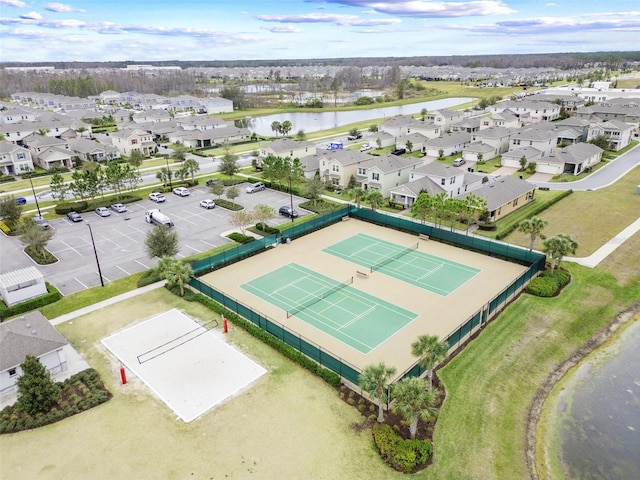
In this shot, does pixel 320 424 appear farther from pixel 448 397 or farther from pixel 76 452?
pixel 76 452

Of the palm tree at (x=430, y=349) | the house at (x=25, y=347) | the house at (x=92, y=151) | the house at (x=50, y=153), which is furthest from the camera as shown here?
the house at (x=92, y=151)

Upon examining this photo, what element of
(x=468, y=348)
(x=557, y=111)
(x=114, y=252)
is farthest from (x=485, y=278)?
(x=557, y=111)

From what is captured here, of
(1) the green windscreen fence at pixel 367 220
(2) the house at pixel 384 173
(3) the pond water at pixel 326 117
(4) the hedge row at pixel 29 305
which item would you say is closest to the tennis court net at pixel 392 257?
(1) the green windscreen fence at pixel 367 220

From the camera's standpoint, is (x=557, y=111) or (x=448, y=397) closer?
(x=448, y=397)

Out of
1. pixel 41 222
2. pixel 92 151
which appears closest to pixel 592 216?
pixel 41 222

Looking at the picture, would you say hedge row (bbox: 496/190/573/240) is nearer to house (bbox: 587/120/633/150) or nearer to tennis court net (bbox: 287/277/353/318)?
tennis court net (bbox: 287/277/353/318)

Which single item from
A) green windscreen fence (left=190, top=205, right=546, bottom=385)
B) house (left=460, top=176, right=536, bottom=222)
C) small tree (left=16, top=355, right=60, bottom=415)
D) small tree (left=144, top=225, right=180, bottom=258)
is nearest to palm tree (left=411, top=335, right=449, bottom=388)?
green windscreen fence (left=190, top=205, right=546, bottom=385)

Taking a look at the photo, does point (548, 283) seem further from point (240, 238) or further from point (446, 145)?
point (446, 145)

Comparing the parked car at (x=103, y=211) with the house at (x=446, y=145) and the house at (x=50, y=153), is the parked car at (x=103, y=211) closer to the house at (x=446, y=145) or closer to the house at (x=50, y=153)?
the house at (x=50, y=153)
